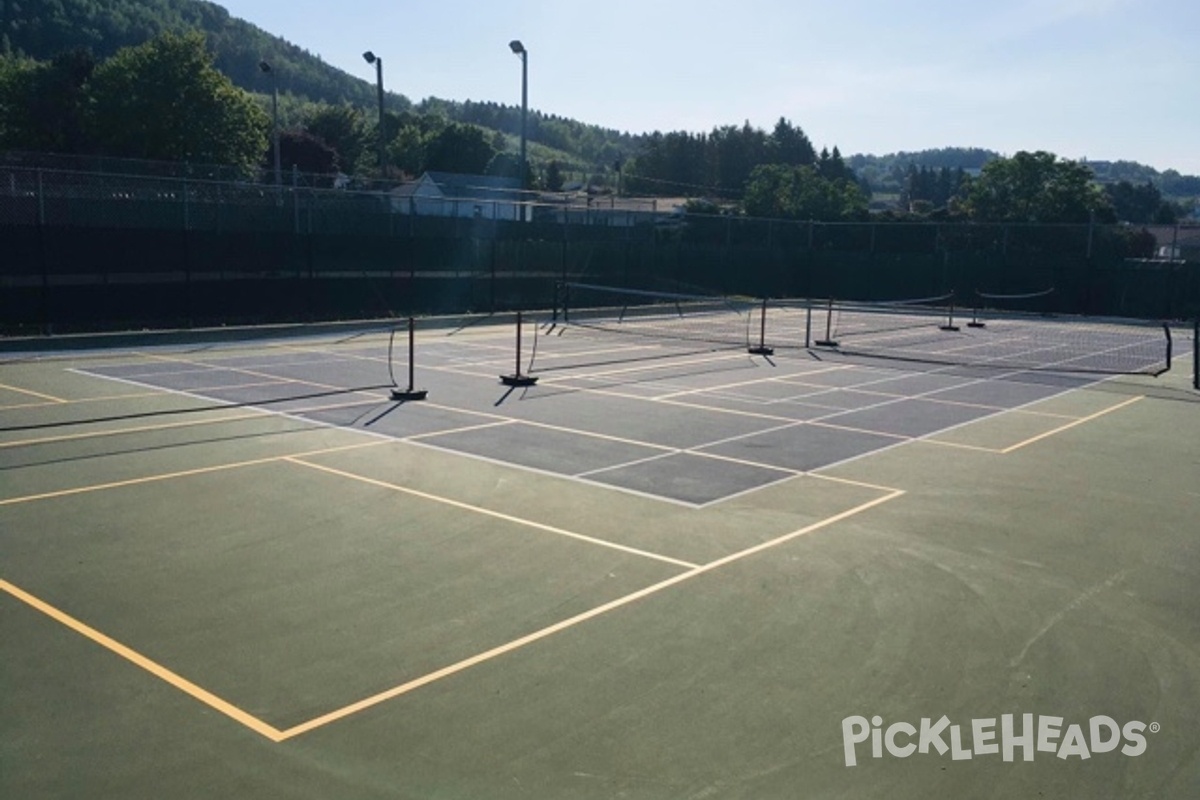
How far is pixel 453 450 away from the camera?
13.8 metres

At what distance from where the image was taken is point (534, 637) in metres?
7.41

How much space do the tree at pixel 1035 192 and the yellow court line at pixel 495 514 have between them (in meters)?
73.9

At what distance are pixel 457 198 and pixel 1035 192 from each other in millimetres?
59290

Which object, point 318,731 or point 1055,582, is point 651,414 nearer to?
point 1055,582

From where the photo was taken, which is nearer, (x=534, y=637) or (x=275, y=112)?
(x=534, y=637)

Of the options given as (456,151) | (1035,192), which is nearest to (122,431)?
(1035,192)

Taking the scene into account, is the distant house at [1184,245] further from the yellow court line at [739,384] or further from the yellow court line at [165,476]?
the yellow court line at [165,476]

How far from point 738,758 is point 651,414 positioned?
38.0 ft

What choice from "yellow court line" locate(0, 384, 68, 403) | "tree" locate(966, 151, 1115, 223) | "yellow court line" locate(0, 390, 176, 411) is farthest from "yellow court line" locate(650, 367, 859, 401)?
"tree" locate(966, 151, 1115, 223)

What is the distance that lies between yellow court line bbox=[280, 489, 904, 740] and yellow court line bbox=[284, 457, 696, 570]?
38 centimetres

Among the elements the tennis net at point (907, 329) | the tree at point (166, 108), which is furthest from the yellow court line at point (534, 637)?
the tree at point (166, 108)

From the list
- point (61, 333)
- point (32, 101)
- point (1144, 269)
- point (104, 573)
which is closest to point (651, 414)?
point (104, 573)

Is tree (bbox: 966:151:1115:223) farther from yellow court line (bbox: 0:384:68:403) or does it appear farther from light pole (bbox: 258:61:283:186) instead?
yellow court line (bbox: 0:384:68:403)

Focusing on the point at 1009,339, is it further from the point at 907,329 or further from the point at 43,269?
the point at 43,269
